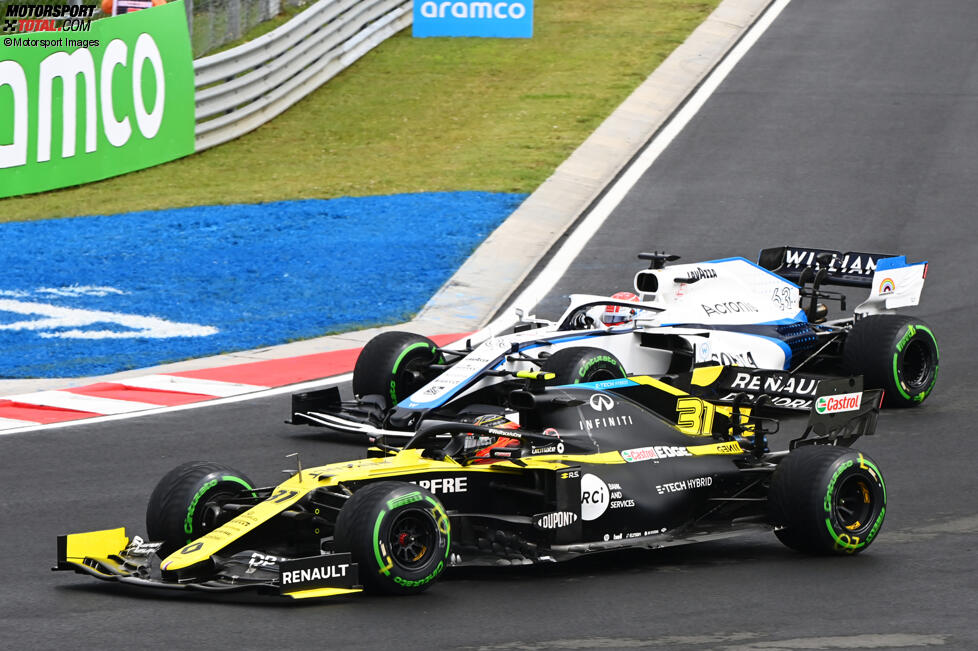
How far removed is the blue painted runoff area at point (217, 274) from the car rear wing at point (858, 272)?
507 cm

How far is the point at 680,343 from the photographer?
51.8ft

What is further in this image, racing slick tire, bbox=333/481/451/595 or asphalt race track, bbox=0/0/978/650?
racing slick tire, bbox=333/481/451/595

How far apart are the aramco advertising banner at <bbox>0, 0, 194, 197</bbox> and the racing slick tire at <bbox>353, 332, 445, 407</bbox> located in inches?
442

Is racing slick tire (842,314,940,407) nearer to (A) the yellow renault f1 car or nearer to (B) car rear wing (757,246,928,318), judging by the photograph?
(B) car rear wing (757,246,928,318)

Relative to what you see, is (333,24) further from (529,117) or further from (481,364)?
(481,364)

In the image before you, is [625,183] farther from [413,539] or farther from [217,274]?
[413,539]

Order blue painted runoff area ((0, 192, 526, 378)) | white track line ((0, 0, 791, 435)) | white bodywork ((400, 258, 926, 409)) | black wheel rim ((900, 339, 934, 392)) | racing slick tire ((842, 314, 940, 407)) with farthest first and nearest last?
blue painted runoff area ((0, 192, 526, 378)) → white track line ((0, 0, 791, 435)) → black wheel rim ((900, 339, 934, 392)) → racing slick tire ((842, 314, 940, 407)) → white bodywork ((400, 258, 926, 409))

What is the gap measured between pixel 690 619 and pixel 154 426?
7.72 metres

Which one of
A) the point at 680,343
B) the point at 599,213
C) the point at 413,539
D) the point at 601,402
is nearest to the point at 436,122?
the point at 599,213

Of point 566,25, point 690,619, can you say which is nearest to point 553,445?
point 690,619

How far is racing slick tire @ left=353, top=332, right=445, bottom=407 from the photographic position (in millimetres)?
15812

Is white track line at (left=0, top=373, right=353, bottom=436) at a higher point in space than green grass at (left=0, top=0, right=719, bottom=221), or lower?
lower

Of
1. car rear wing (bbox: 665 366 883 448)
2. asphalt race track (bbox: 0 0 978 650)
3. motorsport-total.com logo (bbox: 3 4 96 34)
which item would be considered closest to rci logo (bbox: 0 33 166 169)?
motorsport-total.com logo (bbox: 3 4 96 34)

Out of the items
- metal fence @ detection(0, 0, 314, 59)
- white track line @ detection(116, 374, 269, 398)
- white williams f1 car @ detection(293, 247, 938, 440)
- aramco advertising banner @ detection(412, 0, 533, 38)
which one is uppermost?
aramco advertising banner @ detection(412, 0, 533, 38)
